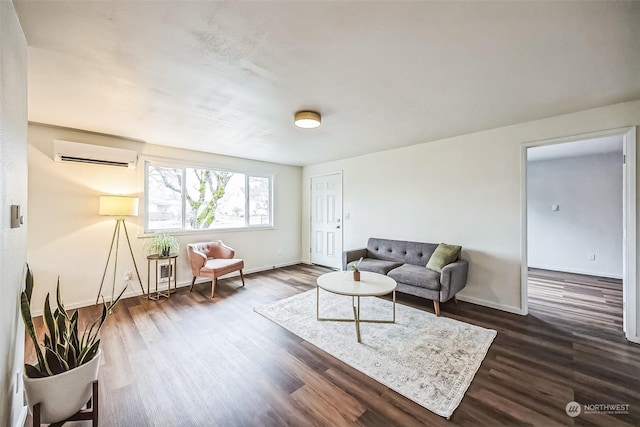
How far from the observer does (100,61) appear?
1.76 metres

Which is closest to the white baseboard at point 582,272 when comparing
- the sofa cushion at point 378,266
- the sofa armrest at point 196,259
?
the sofa cushion at point 378,266

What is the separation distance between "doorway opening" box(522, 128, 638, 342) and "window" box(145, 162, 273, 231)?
4.44 m

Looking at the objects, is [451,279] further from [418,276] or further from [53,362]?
[53,362]

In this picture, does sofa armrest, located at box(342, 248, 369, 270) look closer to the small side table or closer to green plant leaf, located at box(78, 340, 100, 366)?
the small side table

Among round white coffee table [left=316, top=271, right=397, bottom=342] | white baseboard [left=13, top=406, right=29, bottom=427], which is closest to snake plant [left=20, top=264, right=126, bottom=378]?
white baseboard [left=13, top=406, right=29, bottom=427]

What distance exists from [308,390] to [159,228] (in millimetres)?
3499

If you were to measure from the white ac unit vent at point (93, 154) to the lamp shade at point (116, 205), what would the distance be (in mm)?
560

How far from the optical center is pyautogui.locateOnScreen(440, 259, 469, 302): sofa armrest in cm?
294

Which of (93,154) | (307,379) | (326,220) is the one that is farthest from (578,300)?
(93,154)

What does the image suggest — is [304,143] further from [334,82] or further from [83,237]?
[83,237]

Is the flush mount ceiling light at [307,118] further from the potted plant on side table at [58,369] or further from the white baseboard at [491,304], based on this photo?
the white baseboard at [491,304]

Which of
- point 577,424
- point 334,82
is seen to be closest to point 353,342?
point 577,424

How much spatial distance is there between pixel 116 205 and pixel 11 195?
225cm

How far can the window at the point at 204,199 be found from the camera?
158 inches
